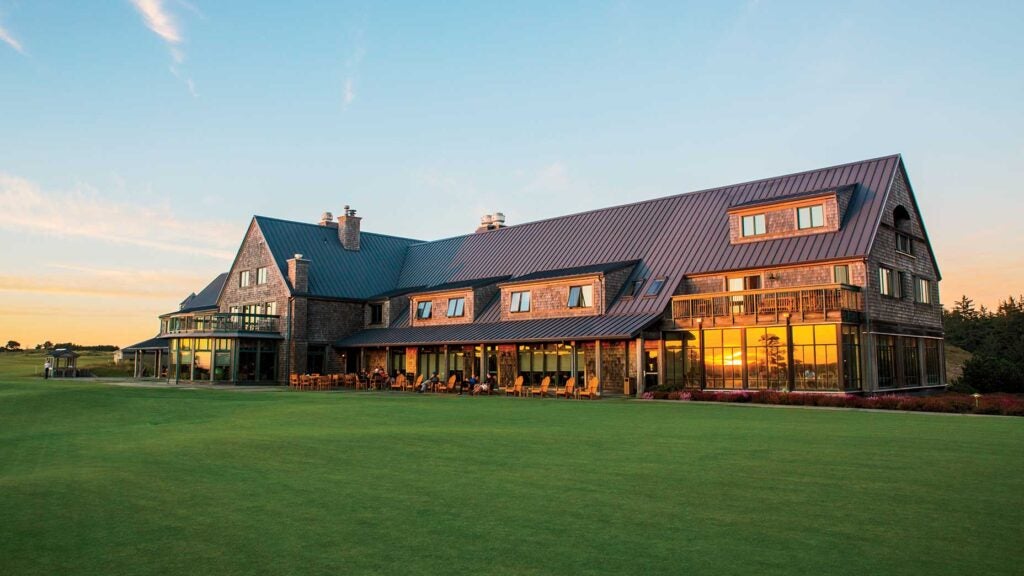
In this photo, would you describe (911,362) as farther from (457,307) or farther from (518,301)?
(457,307)

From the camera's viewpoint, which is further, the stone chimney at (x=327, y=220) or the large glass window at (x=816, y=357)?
the stone chimney at (x=327, y=220)

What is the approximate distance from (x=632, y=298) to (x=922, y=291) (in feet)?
42.8

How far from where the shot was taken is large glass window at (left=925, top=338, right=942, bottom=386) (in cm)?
3183

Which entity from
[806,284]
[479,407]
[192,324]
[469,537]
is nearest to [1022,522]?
[469,537]

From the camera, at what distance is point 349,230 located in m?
49.3

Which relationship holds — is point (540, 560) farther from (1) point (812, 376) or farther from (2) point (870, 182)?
(2) point (870, 182)

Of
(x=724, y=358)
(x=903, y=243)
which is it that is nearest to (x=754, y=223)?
(x=903, y=243)

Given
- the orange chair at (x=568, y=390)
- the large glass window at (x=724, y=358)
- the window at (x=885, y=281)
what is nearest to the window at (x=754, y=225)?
the window at (x=885, y=281)

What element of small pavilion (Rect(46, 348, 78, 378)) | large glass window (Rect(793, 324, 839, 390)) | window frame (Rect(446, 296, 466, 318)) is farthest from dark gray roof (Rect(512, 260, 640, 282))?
small pavilion (Rect(46, 348, 78, 378))

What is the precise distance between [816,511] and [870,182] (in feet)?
86.4

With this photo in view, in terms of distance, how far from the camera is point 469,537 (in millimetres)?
6484

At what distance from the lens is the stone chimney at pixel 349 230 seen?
49250 millimetres

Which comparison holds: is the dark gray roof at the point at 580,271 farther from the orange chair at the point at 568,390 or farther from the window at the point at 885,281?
the window at the point at 885,281

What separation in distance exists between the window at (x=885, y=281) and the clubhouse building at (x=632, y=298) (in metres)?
0.12
